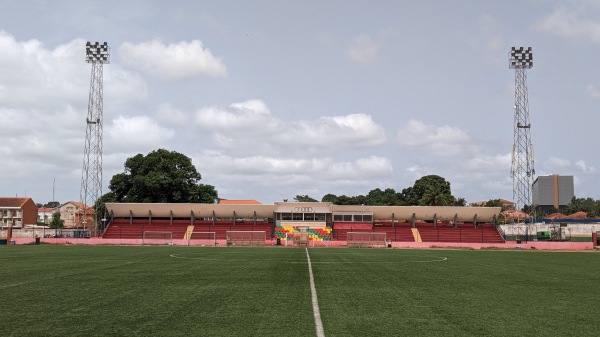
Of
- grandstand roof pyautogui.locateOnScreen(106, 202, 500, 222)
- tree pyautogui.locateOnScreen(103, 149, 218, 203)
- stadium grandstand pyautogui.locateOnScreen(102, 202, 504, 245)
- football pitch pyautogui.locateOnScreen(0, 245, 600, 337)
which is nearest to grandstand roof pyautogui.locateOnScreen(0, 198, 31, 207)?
tree pyautogui.locateOnScreen(103, 149, 218, 203)

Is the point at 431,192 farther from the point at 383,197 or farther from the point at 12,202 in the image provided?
the point at 12,202

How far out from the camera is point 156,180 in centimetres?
9988

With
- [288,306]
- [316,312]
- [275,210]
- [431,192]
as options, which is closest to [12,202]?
[275,210]

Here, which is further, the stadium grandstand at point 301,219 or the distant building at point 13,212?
the distant building at point 13,212

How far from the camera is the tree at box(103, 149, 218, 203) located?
101 metres

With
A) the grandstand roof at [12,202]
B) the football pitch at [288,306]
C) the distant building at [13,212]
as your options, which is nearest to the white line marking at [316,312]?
the football pitch at [288,306]

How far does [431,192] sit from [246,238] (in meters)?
75.6

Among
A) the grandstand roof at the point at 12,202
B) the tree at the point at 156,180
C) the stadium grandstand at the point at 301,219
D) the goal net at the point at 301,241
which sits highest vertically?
the tree at the point at 156,180

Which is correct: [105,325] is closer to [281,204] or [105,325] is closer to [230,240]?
[230,240]

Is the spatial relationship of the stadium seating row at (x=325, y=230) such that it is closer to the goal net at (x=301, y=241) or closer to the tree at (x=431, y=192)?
the goal net at (x=301, y=241)

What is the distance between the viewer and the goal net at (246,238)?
69062 mm

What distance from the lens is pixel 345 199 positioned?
192875 millimetres

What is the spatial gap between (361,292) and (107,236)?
74.5 meters

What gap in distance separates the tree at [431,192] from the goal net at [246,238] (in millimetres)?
70760
